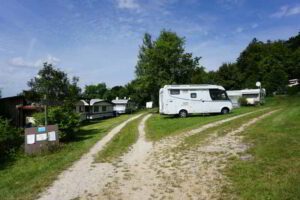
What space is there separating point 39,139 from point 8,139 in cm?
152

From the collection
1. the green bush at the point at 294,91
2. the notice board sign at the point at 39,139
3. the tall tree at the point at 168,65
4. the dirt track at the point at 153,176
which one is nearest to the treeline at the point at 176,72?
the tall tree at the point at 168,65

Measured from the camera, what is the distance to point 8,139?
12.9 metres

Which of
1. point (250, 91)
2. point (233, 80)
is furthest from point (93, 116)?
point (233, 80)

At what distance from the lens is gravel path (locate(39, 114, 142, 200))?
6328mm

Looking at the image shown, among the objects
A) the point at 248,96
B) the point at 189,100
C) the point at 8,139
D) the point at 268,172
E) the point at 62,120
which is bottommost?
the point at 268,172

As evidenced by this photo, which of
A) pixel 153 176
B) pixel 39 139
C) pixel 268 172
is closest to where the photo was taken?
pixel 268 172

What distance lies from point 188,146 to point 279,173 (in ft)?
15.1

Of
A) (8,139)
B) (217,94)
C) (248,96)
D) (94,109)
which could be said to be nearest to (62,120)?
(8,139)

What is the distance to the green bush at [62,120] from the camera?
14.9 m

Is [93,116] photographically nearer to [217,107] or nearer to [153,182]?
[217,107]

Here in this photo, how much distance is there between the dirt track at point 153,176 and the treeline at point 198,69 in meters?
27.3

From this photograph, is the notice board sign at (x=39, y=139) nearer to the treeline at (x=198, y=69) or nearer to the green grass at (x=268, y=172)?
the green grass at (x=268, y=172)

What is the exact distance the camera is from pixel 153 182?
22.6 ft

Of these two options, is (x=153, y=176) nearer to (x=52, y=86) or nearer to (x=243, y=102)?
(x=52, y=86)
